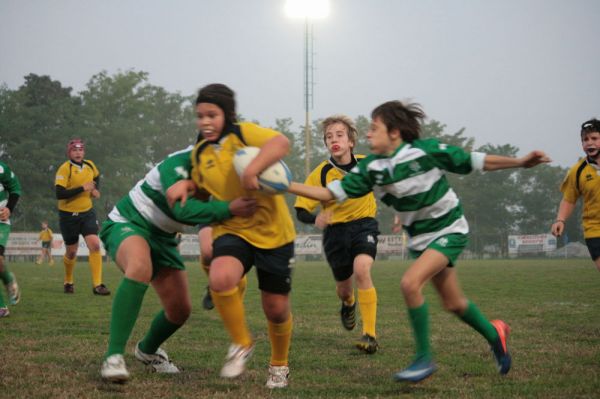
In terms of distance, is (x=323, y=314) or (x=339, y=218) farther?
(x=323, y=314)

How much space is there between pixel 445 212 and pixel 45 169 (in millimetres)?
62037

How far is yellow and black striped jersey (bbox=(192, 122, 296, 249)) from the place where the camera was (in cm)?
499

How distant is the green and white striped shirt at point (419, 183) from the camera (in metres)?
5.22

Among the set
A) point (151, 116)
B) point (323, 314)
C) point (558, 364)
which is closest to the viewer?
point (558, 364)

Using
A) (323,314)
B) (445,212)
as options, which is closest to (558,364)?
(445,212)

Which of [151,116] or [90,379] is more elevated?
[151,116]

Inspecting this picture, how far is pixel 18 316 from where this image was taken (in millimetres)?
9812

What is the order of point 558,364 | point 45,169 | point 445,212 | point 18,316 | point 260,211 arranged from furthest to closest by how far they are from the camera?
point 45,169
point 18,316
point 558,364
point 445,212
point 260,211

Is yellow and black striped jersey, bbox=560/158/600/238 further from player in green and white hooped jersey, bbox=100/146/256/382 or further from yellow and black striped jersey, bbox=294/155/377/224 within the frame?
player in green and white hooped jersey, bbox=100/146/256/382

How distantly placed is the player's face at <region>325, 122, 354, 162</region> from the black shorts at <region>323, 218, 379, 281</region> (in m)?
0.78

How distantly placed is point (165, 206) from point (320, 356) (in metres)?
2.16

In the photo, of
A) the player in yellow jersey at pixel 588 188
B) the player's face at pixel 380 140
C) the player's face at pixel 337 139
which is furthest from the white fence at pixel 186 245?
the player's face at pixel 380 140

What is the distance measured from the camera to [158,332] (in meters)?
5.74

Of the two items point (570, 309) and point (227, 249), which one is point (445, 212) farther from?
point (570, 309)
